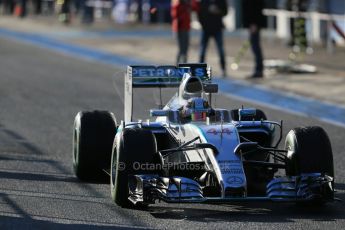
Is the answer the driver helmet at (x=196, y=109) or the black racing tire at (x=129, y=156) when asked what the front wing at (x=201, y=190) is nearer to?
the black racing tire at (x=129, y=156)

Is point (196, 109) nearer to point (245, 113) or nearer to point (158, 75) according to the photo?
point (245, 113)

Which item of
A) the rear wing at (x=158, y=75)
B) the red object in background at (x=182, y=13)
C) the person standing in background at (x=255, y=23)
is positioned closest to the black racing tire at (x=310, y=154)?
the rear wing at (x=158, y=75)

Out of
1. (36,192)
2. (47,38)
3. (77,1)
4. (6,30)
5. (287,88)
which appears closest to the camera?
(36,192)

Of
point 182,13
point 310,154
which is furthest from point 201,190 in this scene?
point 182,13

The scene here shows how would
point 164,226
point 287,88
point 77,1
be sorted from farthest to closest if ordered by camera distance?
1. point 77,1
2. point 287,88
3. point 164,226

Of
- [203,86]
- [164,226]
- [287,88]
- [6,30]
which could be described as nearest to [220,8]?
[287,88]

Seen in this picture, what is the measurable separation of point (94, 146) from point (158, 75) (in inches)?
39.3

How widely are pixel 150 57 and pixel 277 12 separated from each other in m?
5.18

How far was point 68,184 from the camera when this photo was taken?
10242mm

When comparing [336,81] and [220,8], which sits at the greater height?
[220,8]

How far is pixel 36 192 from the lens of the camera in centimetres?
973

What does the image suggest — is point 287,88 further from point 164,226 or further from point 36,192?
point 164,226

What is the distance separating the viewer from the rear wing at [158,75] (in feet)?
34.2

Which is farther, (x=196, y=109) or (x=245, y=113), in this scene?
(x=245, y=113)
